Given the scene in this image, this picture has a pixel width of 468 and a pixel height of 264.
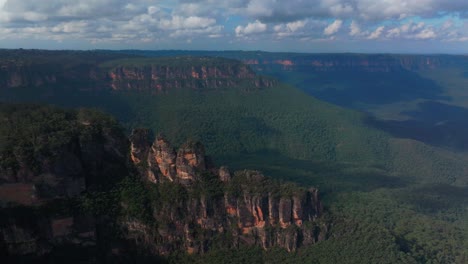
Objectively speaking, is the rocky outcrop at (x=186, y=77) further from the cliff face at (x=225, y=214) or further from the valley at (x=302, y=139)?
the cliff face at (x=225, y=214)

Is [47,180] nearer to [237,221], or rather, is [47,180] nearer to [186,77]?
[237,221]

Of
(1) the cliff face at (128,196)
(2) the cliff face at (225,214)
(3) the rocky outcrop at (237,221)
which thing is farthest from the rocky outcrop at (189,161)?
(3) the rocky outcrop at (237,221)

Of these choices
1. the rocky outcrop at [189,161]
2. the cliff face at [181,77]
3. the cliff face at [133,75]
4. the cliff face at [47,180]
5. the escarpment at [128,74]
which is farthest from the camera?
the cliff face at [181,77]

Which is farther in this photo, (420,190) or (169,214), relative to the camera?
(420,190)

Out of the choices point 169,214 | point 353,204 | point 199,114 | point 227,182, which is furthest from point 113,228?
point 199,114

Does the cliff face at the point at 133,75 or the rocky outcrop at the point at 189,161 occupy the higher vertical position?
the cliff face at the point at 133,75

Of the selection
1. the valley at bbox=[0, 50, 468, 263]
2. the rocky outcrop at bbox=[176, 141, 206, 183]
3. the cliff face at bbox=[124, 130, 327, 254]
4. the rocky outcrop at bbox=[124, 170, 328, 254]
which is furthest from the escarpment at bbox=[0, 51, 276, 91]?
the rocky outcrop at bbox=[124, 170, 328, 254]

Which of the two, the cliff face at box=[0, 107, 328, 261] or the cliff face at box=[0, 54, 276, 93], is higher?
the cliff face at box=[0, 54, 276, 93]

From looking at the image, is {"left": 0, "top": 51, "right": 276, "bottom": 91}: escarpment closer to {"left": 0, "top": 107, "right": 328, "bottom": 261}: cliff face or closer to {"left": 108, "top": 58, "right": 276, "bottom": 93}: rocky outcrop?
{"left": 108, "top": 58, "right": 276, "bottom": 93}: rocky outcrop

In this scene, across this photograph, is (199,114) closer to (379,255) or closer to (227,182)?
(227,182)
